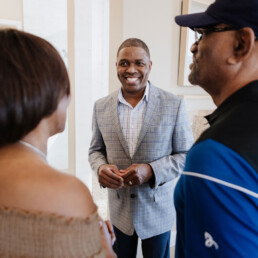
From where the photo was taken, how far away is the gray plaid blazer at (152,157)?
58.8 inches

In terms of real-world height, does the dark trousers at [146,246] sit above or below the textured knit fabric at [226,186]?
below

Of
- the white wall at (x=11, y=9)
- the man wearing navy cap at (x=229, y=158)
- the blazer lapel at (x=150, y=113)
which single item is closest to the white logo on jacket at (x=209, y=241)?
the man wearing navy cap at (x=229, y=158)

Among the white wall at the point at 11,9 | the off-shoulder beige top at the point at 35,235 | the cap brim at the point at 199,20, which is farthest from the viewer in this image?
the white wall at the point at 11,9

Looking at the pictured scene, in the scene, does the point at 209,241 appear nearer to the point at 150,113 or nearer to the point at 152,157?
the point at 152,157

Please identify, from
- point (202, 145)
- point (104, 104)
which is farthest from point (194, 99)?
point (202, 145)

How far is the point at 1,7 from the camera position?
10.8 feet

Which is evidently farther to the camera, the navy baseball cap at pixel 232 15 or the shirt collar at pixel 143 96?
the shirt collar at pixel 143 96

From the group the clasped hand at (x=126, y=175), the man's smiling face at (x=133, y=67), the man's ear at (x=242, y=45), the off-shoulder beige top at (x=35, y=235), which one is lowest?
the clasped hand at (x=126, y=175)

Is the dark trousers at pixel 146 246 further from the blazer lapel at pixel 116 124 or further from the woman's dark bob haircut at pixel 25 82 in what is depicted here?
the woman's dark bob haircut at pixel 25 82

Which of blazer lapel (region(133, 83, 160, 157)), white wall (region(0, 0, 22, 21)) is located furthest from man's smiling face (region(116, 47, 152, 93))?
white wall (region(0, 0, 22, 21))

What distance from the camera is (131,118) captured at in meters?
1.58

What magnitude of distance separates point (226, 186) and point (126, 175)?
80 centimetres

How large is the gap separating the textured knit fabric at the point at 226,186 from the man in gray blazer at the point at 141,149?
75 cm

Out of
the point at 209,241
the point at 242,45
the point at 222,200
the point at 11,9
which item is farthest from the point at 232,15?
→ the point at 11,9
